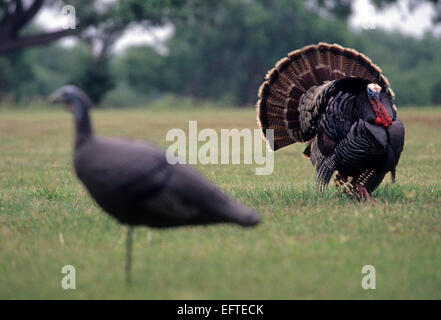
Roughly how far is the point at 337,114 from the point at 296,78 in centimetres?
94

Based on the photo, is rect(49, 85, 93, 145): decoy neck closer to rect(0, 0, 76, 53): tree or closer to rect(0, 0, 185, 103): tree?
rect(0, 0, 185, 103): tree

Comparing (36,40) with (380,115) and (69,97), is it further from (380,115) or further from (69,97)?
(69,97)

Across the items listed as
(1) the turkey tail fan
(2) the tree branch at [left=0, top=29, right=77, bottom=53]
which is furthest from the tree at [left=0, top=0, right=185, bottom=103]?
(1) the turkey tail fan

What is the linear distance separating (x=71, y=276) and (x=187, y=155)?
7367mm

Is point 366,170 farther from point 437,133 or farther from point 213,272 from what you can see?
point 437,133

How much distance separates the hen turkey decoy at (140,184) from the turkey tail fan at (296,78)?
3.36 m

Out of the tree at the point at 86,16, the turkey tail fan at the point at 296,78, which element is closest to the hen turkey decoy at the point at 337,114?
the turkey tail fan at the point at 296,78

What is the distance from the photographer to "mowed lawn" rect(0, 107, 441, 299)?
3791 mm

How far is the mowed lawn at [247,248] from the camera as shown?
12.4 ft

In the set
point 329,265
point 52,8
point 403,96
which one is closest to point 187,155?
point 329,265

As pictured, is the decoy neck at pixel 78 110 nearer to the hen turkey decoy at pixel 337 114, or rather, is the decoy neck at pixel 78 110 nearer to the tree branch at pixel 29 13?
the hen turkey decoy at pixel 337 114

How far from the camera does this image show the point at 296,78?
692cm

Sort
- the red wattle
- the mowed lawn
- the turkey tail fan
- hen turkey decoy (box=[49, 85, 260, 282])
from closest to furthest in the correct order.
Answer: hen turkey decoy (box=[49, 85, 260, 282])
the mowed lawn
the red wattle
the turkey tail fan

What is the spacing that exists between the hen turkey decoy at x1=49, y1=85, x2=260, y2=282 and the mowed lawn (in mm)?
412
